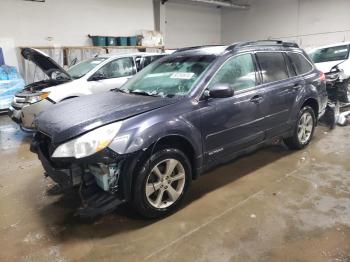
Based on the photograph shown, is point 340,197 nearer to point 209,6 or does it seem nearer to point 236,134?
point 236,134

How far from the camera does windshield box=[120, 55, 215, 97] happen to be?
9.46ft

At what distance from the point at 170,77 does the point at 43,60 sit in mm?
3098

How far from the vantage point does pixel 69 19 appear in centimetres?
968

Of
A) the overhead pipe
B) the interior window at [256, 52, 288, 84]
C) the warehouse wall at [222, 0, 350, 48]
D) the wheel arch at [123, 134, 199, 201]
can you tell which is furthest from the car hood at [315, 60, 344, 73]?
the overhead pipe

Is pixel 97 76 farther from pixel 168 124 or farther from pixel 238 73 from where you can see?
pixel 168 124

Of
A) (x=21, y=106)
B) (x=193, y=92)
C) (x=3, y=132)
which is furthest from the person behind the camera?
(x=3, y=132)

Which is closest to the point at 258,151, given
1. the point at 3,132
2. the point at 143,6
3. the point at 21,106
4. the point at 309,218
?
the point at 309,218

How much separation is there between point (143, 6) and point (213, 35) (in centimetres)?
606

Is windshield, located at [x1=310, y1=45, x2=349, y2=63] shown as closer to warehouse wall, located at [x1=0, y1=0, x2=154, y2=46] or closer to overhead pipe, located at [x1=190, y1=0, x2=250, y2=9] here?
warehouse wall, located at [x1=0, y1=0, x2=154, y2=46]

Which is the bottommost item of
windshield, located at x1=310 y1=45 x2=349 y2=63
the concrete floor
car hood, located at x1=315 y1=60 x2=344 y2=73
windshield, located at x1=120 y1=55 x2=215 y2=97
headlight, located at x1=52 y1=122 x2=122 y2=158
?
the concrete floor

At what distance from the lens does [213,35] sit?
645 inches

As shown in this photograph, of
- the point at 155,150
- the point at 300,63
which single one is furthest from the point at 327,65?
the point at 155,150

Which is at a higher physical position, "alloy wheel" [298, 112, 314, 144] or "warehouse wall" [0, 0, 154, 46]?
"warehouse wall" [0, 0, 154, 46]

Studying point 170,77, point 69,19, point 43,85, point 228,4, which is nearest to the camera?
point 170,77
